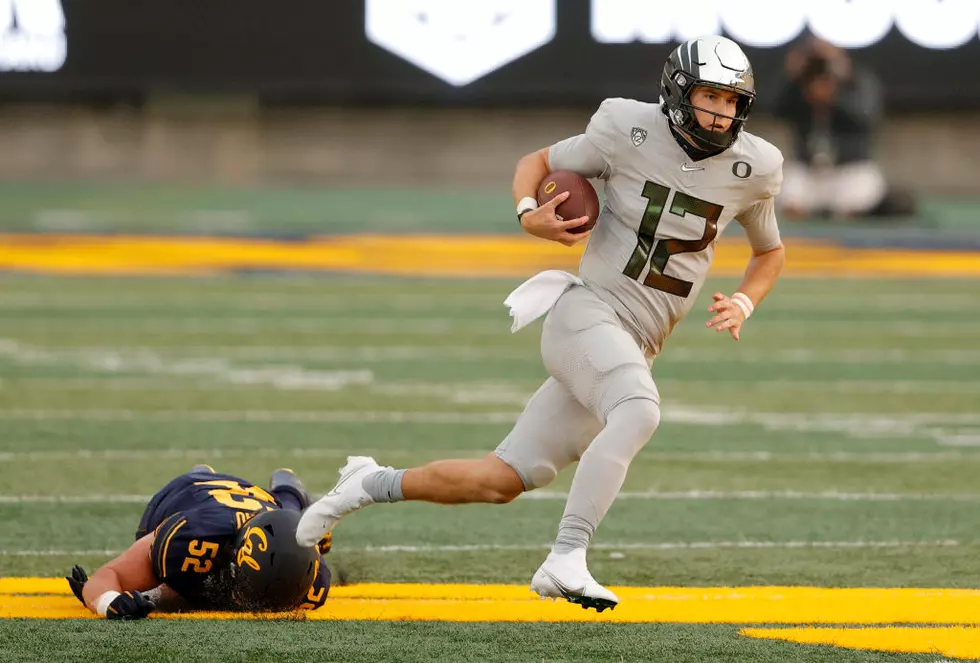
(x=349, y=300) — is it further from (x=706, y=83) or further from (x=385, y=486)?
(x=706, y=83)

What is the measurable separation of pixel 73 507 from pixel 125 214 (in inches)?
481

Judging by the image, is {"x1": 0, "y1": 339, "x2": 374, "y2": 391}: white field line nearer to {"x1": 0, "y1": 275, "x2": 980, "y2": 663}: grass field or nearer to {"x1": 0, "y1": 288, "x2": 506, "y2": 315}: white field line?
{"x1": 0, "y1": 275, "x2": 980, "y2": 663}: grass field

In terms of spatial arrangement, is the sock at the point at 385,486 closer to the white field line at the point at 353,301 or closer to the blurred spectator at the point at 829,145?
the white field line at the point at 353,301

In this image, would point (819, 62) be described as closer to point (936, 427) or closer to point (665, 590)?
point (936, 427)

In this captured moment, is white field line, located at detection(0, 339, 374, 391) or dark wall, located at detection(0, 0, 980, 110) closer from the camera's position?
white field line, located at detection(0, 339, 374, 391)

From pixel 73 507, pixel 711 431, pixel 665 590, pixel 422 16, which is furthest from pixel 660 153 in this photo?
pixel 422 16

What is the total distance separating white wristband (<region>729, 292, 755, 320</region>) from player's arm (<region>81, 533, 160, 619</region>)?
5.79ft

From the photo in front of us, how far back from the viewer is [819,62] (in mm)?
18234

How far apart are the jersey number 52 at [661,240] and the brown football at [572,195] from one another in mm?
147

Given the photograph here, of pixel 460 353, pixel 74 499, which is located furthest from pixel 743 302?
pixel 460 353

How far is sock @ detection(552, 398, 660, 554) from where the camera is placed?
15.1 feet

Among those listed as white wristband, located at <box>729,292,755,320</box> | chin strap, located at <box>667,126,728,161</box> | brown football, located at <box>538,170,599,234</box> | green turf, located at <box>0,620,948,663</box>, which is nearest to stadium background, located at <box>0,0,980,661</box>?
green turf, located at <box>0,620,948,663</box>

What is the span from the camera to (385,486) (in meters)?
4.88

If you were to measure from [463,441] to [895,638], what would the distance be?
3.38 m
